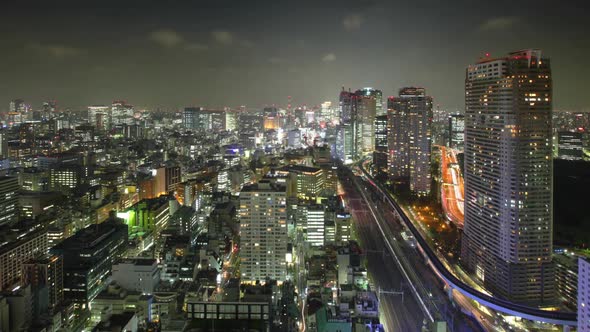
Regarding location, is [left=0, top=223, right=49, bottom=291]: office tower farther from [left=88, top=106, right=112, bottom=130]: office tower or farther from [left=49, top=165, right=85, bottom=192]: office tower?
[left=88, top=106, right=112, bottom=130]: office tower

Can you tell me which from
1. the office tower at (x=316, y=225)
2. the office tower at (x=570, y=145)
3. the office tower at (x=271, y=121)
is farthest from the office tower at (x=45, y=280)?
the office tower at (x=271, y=121)

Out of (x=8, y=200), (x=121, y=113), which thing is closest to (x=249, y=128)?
(x=121, y=113)

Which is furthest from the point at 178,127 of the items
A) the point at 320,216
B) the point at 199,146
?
the point at 320,216

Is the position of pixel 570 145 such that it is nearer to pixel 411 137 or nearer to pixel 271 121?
pixel 411 137

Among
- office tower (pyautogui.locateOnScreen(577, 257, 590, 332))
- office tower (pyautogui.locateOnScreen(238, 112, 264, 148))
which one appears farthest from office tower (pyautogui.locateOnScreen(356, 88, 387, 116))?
office tower (pyautogui.locateOnScreen(577, 257, 590, 332))

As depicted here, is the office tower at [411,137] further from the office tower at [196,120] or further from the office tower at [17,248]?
the office tower at [196,120]
